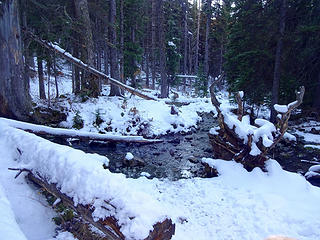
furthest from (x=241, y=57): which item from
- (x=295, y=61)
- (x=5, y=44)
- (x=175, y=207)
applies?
(x=5, y=44)

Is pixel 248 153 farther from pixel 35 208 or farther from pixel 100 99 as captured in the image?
pixel 100 99

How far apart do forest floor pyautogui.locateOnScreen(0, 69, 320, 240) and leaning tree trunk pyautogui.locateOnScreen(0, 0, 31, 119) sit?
139 cm

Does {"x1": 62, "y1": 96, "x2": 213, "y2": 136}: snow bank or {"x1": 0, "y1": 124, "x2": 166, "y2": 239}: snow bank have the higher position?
{"x1": 0, "y1": 124, "x2": 166, "y2": 239}: snow bank

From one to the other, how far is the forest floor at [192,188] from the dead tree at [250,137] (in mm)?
350

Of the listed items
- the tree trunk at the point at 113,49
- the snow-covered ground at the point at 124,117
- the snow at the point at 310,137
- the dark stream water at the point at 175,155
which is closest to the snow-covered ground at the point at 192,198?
the dark stream water at the point at 175,155

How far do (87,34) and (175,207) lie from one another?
9832 mm

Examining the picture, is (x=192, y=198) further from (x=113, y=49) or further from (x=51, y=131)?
(x=113, y=49)

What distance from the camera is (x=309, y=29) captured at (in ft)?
32.9

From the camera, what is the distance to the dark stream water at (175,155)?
7.09 meters

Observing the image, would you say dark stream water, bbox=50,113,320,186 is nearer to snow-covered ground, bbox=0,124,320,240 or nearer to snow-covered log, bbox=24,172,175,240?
snow-covered ground, bbox=0,124,320,240

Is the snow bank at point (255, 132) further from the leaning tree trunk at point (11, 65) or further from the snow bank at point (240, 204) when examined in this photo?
the leaning tree trunk at point (11, 65)

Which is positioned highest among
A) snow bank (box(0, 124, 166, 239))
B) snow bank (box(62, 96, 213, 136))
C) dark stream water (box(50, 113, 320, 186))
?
snow bank (box(0, 124, 166, 239))

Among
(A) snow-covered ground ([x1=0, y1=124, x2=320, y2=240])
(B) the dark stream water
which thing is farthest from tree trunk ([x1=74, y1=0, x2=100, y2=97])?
(A) snow-covered ground ([x1=0, y1=124, x2=320, y2=240])

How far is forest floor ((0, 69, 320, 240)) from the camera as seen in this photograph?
362 cm
